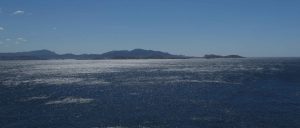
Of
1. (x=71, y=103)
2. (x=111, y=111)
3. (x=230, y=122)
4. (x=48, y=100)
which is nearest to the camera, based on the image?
(x=230, y=122)

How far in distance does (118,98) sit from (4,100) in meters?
20.1

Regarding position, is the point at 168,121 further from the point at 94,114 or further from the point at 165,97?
the point at 165,97

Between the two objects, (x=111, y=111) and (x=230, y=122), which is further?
(x=111, y=111)

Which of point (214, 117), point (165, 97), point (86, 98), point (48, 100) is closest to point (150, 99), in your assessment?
point (165, 97)

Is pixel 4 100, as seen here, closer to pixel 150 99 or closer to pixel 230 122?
pixel 150 99

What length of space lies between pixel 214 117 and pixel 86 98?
3110 cm

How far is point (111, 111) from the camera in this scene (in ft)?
187

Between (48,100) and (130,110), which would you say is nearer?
(130,110)

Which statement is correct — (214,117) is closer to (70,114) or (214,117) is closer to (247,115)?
(247,115)

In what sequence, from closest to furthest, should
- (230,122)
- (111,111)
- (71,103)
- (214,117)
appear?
(230,122) → (214,117) → (111,111) → (71,103)

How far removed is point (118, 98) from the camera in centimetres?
7469

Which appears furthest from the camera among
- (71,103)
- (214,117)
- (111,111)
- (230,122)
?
(71,103)

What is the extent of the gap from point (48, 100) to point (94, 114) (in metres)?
20.0

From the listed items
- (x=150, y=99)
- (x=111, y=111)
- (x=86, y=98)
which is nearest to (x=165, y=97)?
(x=150, y=99)
